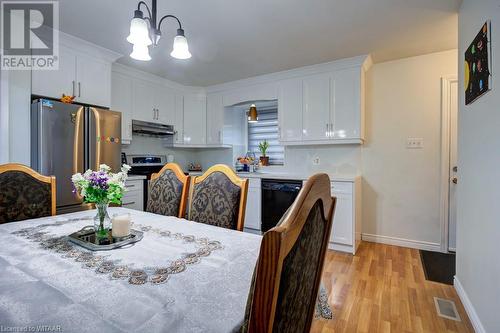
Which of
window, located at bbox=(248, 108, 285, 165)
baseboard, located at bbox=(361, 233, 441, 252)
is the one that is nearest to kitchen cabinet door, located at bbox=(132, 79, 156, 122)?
window, located at bbox=(248, 108, 285, 165)

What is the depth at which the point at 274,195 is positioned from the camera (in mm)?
3414

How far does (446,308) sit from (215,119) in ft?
12.0

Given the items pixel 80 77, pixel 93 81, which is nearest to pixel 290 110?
pixel 93 81

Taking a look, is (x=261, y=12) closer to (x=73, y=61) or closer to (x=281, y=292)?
(x=73, y=61)

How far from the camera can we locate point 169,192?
2.00m

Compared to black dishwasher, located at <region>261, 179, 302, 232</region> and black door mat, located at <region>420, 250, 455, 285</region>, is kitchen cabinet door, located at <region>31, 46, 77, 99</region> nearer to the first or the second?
black dishwasher, located at <region>261, 179, 302, 232</region>

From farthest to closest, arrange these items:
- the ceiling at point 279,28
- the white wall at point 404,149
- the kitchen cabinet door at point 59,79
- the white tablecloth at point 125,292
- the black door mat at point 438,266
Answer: the white wall at point 404,149 → the kitchen cabinet door at point 59,79 → the black door mat at point 438,266 → the ceiling at point 279,28 → the white tablecloth at point 125,292

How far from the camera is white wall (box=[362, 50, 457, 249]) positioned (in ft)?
10.0

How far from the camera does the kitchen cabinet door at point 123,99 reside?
3.37 metres

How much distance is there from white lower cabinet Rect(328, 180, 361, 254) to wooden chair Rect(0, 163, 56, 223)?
2.66m

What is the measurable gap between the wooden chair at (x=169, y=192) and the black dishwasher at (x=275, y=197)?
5.31 feet

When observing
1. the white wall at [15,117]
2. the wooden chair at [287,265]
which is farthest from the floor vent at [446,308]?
the white wall at [15,117]

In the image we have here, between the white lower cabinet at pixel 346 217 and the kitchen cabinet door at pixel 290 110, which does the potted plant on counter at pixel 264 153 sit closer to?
the kitchen cabinet door at pixel 290 110

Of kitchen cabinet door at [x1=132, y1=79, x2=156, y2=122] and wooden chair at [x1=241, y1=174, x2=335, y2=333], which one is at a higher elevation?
kitchen cabinet door at [x1=132, y1=79, x2=156, y2=122]
